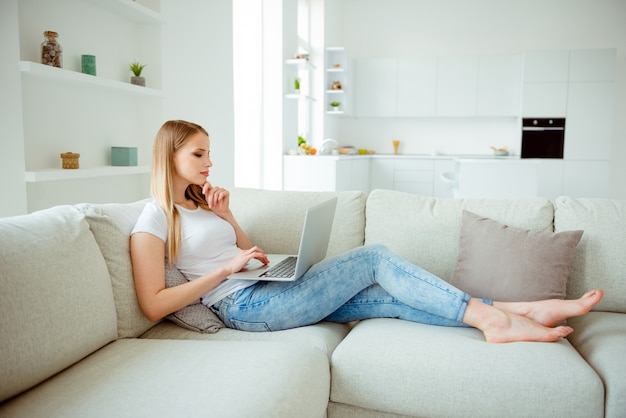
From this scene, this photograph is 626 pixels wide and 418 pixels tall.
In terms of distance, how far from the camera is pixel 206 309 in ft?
6.18

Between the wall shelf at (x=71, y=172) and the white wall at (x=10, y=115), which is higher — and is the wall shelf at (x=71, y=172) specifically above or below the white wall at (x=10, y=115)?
below

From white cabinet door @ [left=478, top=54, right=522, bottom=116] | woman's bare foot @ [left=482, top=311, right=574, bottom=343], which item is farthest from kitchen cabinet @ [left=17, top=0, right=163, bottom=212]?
white cabinet door @ [left=478, top=54, right=522, bottom=116]

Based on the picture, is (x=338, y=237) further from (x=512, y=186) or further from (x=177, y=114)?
(x=512, y=186)

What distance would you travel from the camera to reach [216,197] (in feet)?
6.56

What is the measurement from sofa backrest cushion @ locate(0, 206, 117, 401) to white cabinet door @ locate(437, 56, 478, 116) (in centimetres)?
655

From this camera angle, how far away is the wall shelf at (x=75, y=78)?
239cm

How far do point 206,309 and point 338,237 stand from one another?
668 millimetres

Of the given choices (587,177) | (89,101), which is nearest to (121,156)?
(89,101)

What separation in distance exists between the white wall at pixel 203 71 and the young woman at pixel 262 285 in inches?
67.7

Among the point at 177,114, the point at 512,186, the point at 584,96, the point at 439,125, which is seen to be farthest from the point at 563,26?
the point at 177,114

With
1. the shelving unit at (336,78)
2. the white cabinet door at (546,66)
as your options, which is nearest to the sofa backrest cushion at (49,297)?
the shelving unit at (336,78)

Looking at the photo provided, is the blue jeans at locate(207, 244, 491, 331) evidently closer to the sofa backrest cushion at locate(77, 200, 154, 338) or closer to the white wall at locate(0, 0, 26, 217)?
the sofa backrest cushion at locate(77, 200, 154, 338)

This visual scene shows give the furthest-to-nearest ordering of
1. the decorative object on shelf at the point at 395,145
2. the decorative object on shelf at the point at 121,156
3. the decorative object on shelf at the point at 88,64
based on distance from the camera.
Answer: the decorative object on shelf at the point at 395,145 → the decorative object on shelf at the point at 121,156 → the decorative object on shelf at the point at 88,64

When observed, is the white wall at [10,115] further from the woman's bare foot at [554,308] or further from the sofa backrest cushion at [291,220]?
the woman's bare foot at [554,308]
